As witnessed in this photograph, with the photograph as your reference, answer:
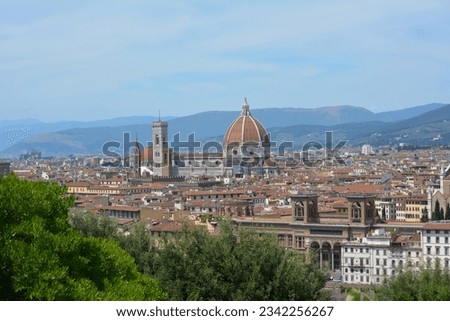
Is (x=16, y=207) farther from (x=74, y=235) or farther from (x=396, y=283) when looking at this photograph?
(x=396, y=283)

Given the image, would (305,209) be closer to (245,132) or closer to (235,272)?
(235,272)

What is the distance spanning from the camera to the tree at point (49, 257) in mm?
6414

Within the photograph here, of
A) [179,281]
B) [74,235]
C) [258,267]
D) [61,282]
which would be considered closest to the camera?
[61,282]

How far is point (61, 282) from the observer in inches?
257

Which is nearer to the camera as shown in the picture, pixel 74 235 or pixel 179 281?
pixel 74 235

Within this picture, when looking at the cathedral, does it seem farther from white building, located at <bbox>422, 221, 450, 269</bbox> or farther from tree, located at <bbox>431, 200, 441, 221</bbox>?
white building, located at <bbox>422, 221, 450, 269</bbox>

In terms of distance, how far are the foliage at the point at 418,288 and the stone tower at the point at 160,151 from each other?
2462 inches

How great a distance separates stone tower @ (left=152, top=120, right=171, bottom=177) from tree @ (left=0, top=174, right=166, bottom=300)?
223 ft

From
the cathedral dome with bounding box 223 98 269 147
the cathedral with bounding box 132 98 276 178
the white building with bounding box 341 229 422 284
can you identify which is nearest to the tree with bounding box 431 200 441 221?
the white building with bounding box 341 229 422 284

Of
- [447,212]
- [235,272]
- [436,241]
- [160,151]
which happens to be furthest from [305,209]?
[160,151]

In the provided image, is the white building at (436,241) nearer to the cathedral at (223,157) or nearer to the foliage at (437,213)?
the foliage at (437,213)

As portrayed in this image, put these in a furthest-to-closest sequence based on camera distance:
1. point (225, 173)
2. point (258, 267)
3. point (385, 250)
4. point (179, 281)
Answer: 1. point (225, 173)
2. point (385, 250)
3. point (179, 281)
4. point (258, 267)
